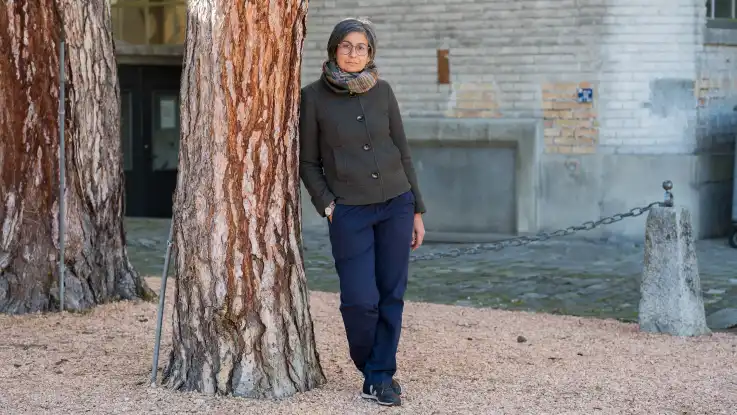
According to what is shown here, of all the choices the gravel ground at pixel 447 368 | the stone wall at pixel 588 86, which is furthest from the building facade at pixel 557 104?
the gravel ground at pixel 447 368

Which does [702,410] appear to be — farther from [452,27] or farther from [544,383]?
[452,27]

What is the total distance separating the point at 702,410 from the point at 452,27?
9240 millimetres

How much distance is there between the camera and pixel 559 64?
14.3 metres

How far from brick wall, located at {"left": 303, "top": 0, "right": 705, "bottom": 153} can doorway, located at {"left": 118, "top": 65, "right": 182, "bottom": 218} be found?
3950 millimetres

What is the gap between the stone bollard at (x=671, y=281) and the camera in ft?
26.9

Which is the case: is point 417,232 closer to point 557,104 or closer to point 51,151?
point 51,151

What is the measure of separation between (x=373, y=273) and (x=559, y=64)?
880 centimetres

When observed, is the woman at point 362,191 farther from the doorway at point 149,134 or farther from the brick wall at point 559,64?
the doorway at point 149,134

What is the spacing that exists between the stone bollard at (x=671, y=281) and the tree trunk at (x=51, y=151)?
3.62 m

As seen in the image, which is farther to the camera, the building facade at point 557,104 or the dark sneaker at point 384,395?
the building facade at point 557,104

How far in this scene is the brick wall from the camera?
1398 centimetres

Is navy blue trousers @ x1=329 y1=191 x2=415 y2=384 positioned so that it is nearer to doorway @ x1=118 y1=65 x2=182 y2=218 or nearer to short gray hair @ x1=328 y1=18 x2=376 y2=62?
short gray hair @ x1=328 y1=18 x2=376 y2=62

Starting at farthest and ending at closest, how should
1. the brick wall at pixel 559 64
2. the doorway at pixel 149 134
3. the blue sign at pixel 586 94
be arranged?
the doorway at pixel 149 134 → the blue sign at pixel 586 94 → the brick wall at pixel 559 64

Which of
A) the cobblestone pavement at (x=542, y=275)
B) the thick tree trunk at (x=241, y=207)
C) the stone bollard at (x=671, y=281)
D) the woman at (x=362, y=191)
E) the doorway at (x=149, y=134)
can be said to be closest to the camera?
the thick tree trunk at (x=241, y=207)
